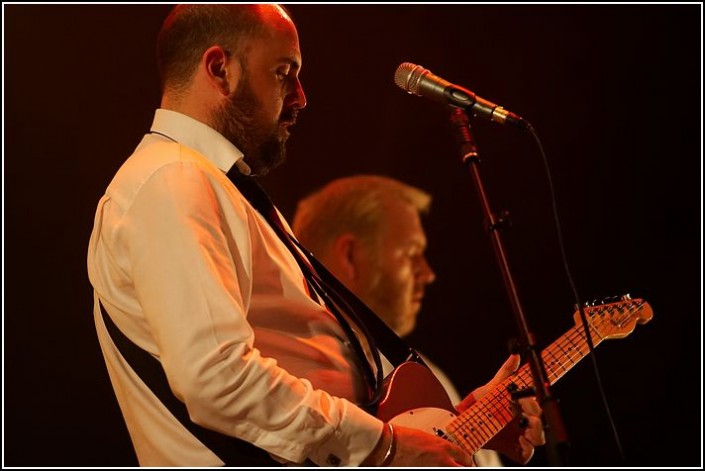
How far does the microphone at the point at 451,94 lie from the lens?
80.4 inches

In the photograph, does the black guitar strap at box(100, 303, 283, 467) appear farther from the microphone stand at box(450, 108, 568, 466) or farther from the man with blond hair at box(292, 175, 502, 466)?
the man with blond hair at box(292, 175, 502, 466)

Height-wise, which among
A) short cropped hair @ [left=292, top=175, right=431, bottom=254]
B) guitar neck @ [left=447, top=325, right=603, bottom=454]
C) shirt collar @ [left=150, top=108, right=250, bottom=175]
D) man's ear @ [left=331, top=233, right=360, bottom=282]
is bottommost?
guitar neck @ [left=447, top=325, right=603, bottom=454]

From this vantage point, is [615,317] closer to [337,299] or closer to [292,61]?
[337,299]

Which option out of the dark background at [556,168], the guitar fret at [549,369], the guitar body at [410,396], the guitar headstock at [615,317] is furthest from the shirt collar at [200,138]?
the dark background at [556,168]

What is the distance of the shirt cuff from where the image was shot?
1818mm

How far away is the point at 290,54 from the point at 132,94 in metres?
1.59

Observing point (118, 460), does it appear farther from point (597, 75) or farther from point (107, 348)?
point (597, 75)

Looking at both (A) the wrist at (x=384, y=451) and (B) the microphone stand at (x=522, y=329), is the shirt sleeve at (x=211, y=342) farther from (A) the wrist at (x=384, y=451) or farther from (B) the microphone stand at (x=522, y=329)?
(B) the microphone stand at (x=522, y=329)

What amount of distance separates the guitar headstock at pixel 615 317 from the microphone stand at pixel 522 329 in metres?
0.60

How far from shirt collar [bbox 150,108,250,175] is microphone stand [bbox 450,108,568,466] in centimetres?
55

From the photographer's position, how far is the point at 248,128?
219 cm

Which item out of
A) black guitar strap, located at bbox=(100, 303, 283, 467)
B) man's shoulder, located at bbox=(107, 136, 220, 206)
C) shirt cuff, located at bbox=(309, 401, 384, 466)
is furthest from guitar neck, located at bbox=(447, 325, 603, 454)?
man's shoulder, located at bbox=(107, 136, 220, 206)

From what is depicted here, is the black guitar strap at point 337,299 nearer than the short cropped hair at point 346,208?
Yes

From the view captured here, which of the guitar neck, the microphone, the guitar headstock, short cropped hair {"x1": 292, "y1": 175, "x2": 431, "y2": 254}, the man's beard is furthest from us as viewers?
short cropped hair {"x1": 292, "y1": 175, "x2": 431, "y2": 254}
